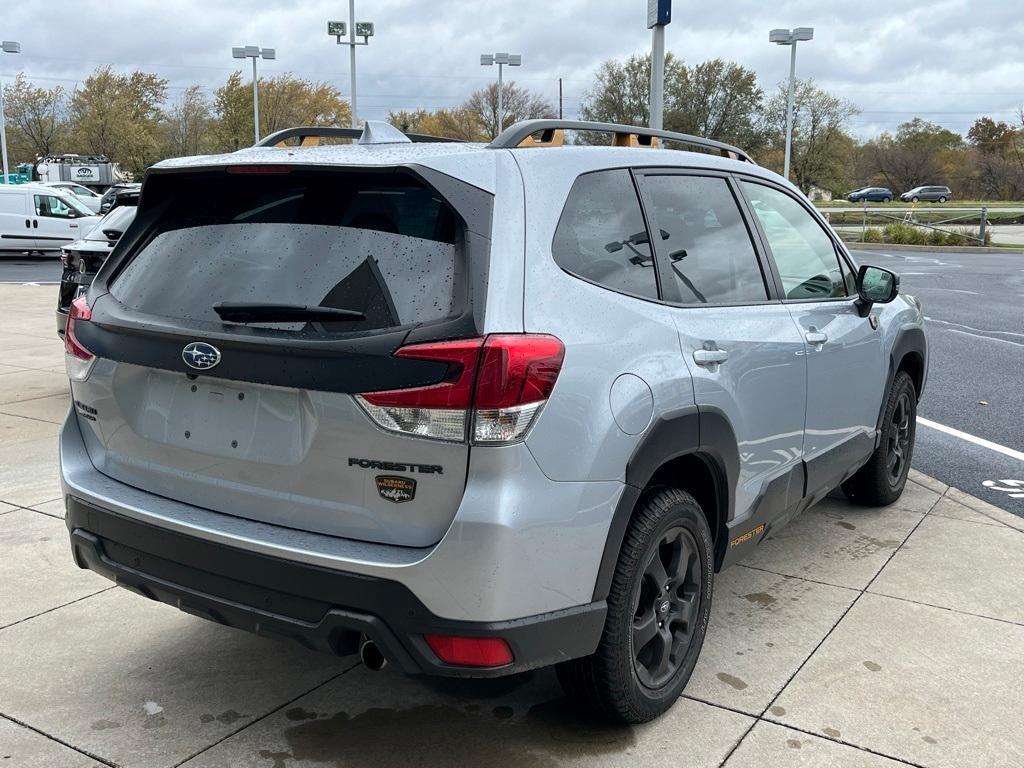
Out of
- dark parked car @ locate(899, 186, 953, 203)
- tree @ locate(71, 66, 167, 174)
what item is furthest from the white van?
dark parked car @ locate(899, 186, 953, 203)

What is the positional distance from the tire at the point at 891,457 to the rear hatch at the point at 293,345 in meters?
3.33

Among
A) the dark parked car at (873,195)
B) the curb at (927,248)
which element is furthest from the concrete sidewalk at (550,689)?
the dark parked car at (873,195)

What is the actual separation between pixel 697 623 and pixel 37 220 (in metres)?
26.7

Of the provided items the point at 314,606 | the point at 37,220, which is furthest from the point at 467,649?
the point at 37,220

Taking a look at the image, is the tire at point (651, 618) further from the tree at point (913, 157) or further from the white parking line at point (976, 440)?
the tree at point (913, 157)

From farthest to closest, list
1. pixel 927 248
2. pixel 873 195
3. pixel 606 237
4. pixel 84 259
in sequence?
pixel 873 195
pixel 927 248
pixel 84 259
pixel 606 237

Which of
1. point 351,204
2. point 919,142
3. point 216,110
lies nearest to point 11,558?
point 351,204

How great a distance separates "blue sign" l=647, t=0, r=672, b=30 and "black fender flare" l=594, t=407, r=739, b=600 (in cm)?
624

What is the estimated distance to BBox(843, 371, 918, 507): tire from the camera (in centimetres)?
529

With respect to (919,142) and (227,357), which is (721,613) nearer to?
(227,357)

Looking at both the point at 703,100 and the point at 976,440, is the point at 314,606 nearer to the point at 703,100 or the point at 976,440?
the point at 976,440

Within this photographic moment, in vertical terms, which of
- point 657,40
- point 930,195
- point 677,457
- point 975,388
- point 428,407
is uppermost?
point 930,195

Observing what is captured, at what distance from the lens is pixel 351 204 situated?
2771mm

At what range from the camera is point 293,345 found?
2.62 m
